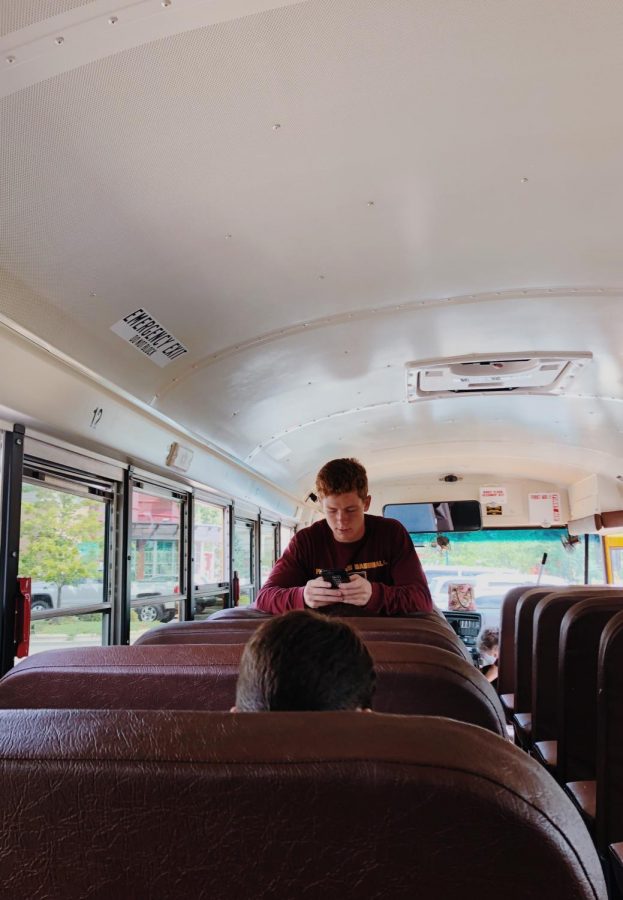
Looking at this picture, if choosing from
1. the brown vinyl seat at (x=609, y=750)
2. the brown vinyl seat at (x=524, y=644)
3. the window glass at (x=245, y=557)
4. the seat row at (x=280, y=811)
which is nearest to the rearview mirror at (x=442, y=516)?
the window glass at (x=245, y=557)

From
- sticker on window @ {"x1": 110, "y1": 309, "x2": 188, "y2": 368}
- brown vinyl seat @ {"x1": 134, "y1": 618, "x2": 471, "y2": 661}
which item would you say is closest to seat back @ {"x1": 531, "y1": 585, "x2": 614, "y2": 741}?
brown vinyl seat @ {"x1": 134, "y1": 618, "x2": 471, "y2": 661}

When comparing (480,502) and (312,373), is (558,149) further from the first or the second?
(480,502)

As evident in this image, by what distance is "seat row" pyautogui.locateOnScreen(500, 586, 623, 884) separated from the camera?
2148mm

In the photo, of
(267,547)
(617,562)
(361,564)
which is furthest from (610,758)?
(617,562)

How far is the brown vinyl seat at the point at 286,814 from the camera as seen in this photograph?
0.66 m

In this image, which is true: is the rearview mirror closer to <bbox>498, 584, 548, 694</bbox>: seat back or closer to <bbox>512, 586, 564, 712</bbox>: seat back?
<bbox>498, 584, 548, 694</bbox>: seat back

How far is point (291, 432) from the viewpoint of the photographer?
662cm

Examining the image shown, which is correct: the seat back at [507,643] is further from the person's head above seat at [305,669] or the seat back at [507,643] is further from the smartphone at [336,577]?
the person's head above seat at [305,669]

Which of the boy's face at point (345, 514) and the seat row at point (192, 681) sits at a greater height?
the boy's face at point (345, 514)

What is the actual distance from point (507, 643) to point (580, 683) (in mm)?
1994

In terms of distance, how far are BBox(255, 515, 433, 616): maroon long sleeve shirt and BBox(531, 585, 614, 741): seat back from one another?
649 millimetres

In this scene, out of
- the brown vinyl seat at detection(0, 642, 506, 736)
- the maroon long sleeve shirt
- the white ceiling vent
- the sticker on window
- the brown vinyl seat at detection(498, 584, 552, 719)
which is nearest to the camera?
the brown vinyl seat at detection(0, 642, 506, 736)

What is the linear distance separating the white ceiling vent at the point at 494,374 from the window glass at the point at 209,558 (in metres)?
2.23

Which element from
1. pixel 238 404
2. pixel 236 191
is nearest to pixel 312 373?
pixel 238 404
